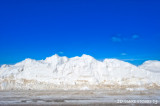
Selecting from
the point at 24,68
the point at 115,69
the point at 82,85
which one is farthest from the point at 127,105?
the point at 24,68

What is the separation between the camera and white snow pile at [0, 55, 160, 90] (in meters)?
33.7

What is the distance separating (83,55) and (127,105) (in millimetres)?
25367

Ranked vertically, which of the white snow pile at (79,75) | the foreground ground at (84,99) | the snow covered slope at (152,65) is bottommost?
the foreground ground at (84,99)

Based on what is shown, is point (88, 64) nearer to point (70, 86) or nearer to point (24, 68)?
point (70, 86)

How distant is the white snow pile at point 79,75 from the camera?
111 ft

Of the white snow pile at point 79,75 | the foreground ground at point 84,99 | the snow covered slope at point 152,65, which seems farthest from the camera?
the snow covered slope at point 152,65

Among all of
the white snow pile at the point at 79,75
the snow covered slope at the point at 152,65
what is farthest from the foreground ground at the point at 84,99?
the snow covered slope at the point at 152,65

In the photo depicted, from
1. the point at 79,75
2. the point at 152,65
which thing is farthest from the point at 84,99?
the point at 152,65

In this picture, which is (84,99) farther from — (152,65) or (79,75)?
(152,65)

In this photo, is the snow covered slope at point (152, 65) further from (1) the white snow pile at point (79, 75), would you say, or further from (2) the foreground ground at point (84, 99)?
(2) the foreground ground at point (84, 99)

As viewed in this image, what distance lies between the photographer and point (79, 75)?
35688 mm

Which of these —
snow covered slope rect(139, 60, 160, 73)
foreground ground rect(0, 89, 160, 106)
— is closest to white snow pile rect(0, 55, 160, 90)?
snow covered slope rect(139, 60, 160, 73)

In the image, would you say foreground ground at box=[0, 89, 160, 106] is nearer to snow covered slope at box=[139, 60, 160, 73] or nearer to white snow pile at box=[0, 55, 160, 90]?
white snow pile at box=[0, 55, 160, 90]

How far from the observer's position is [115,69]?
36875 millimetres
